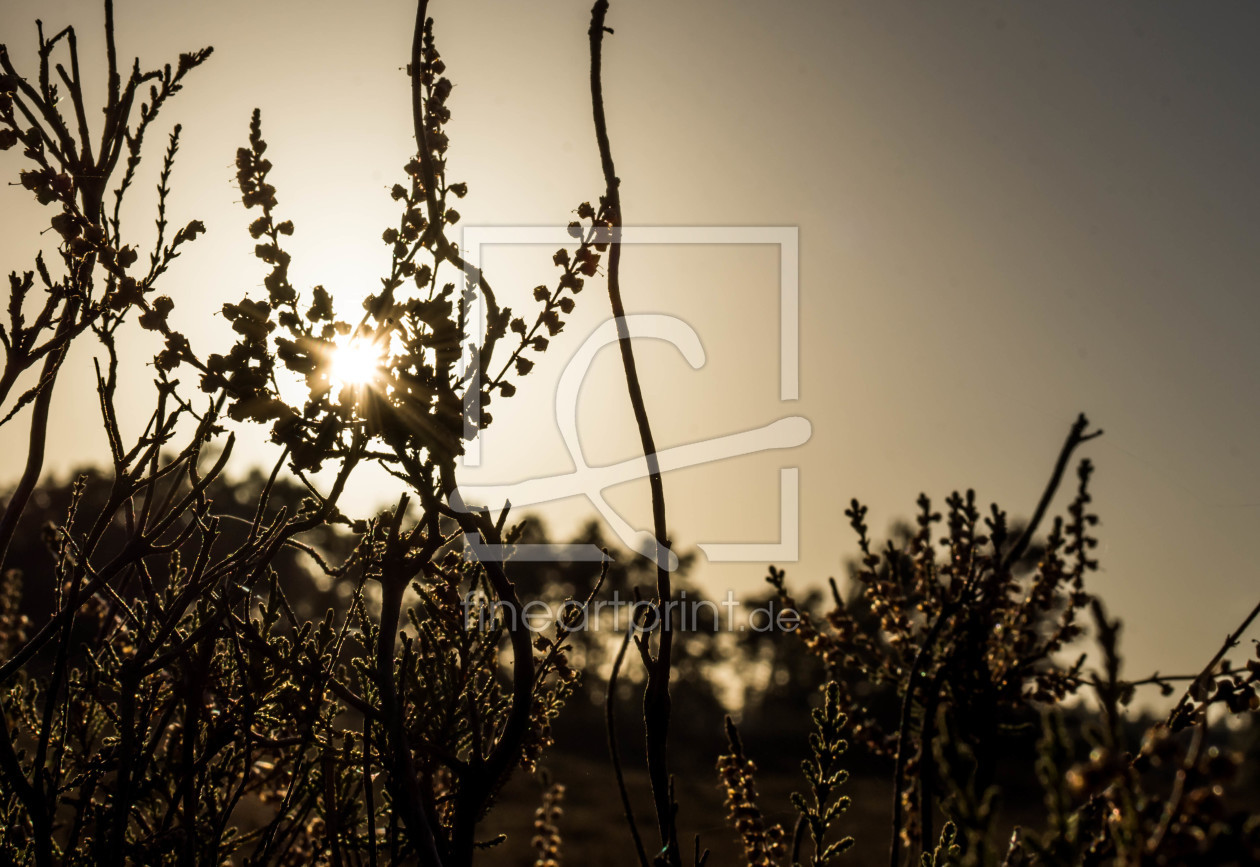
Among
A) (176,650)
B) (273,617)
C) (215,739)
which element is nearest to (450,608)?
(273,617)

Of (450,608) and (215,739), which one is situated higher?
(450,608)

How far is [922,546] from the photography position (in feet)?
15.8

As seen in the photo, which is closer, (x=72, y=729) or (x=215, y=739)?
(x=215, y=739)

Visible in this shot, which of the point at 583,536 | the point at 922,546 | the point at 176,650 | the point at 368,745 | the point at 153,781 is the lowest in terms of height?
the point at 153,781

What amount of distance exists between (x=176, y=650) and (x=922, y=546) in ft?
13.2

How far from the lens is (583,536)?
114 feet

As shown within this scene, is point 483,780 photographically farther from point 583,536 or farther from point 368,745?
point 583,536

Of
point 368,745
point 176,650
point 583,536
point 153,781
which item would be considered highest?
point 583,536

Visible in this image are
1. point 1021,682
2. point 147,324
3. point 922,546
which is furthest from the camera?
point 922,546

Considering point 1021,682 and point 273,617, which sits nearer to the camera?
point 273,617

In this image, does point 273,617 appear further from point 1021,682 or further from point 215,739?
point 1021,682

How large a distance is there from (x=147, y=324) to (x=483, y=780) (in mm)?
1316

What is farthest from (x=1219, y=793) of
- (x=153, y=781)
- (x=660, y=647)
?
(x=153, y=781)

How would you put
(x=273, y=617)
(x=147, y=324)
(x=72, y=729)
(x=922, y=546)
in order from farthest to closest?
(x=922, y=546)
(x=72, y=729)
(x=273, y=617)
(x=147, y=324)
